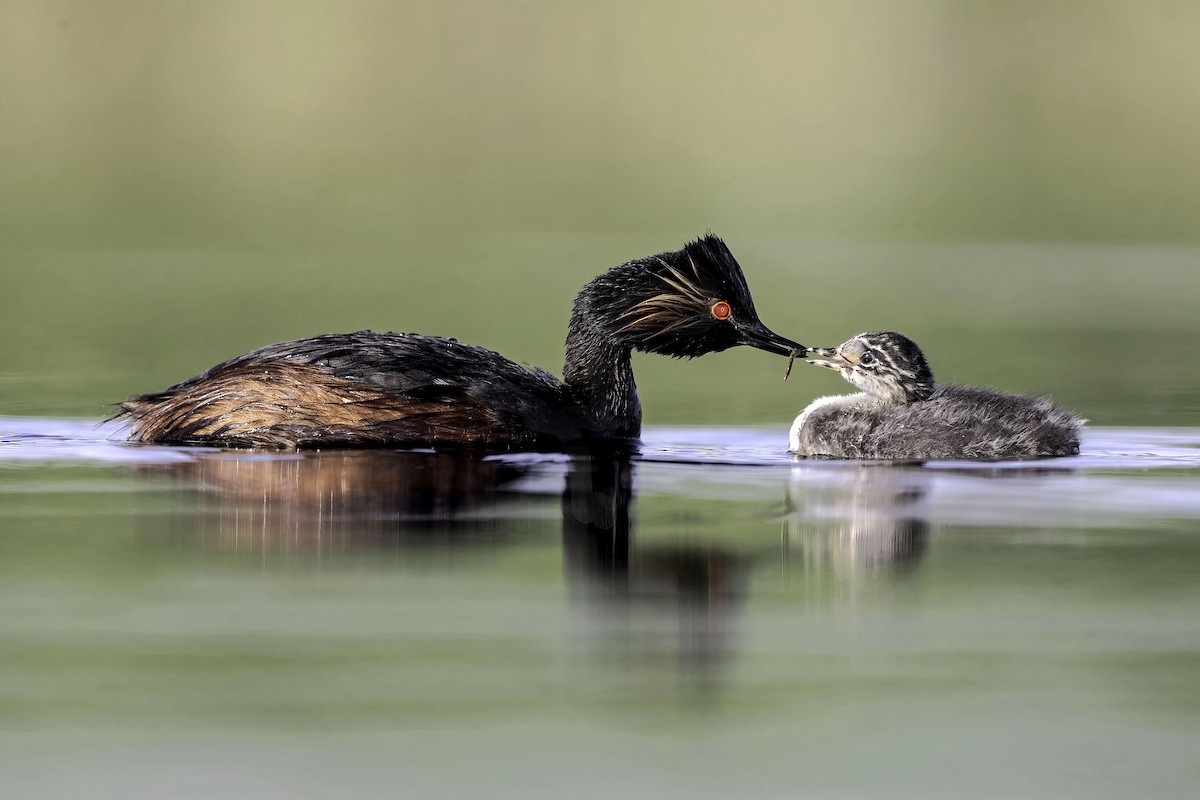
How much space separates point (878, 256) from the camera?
35.8m

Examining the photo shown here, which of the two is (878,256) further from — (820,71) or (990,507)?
(820,71)

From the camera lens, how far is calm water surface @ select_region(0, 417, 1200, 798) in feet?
21.2

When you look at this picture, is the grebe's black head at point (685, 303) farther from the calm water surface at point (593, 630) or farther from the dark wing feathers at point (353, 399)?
the calm water surface at point (593, 630)

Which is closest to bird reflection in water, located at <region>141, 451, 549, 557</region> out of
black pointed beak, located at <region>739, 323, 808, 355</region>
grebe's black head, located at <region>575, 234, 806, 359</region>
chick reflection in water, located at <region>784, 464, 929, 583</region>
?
chick reflection in water, located at <region>784, 464, 929, 583</region>

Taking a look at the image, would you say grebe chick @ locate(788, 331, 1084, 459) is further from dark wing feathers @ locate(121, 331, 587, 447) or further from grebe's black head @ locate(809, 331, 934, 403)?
dark wing feathers @ locate(121, 331, 587, 447)

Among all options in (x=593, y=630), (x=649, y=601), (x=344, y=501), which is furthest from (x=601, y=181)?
(x=593, y=630)

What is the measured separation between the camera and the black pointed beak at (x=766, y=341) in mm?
12930

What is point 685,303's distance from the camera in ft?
42.3

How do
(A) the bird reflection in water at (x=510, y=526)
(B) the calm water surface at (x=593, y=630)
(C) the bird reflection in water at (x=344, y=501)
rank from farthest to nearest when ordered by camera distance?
(C) the bird reflection in water at (x=344, y=501)
(A) the bird reflection in water at (x=510, y=526)
(B) the calm water surface at (x=593, y=630)

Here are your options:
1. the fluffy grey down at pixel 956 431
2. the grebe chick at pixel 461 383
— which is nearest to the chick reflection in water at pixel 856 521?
the fluffy grey down at pixel 956 431

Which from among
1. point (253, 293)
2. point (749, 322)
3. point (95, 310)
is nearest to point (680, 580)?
point (749, 322)

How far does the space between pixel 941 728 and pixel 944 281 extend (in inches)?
921

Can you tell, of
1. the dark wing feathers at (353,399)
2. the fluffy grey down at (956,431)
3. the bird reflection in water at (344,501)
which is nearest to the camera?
the bird reflection in water at (344,501)

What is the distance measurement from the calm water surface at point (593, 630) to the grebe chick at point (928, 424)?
0.42 m
